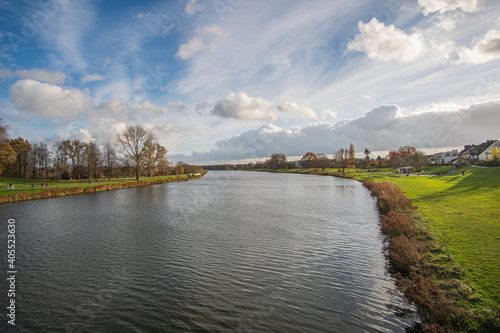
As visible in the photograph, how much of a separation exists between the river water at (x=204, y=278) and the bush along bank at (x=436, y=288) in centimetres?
64

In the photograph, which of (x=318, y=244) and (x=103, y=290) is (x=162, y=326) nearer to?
(x=103, y=290)

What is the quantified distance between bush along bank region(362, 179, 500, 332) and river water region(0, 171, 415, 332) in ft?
2.09

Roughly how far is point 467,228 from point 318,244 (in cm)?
735

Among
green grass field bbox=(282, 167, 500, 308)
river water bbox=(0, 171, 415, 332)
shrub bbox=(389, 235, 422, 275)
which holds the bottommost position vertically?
river water bbox=(0, 171, 415, 332)

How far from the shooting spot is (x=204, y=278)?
9.62 m

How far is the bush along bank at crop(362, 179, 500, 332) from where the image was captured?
571 centimetres

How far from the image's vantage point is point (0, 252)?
12391 mm

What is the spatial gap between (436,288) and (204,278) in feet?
25.4

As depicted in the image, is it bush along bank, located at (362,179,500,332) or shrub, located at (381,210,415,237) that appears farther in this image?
shrub, located at (381,210,415,237)

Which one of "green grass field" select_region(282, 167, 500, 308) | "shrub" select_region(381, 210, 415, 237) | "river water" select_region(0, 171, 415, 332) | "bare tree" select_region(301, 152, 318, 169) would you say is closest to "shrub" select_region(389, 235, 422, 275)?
"river water" select_region(0, 171, 415, 332)

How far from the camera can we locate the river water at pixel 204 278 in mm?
7031

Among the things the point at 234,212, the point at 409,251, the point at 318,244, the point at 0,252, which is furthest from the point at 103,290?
the point at 234,212

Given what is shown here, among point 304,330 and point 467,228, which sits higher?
point 467,228

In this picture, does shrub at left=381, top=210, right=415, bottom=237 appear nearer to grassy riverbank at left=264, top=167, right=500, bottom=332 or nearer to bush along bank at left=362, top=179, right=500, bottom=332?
bush along bank at left=362, top=179, right=500, bottom=332
